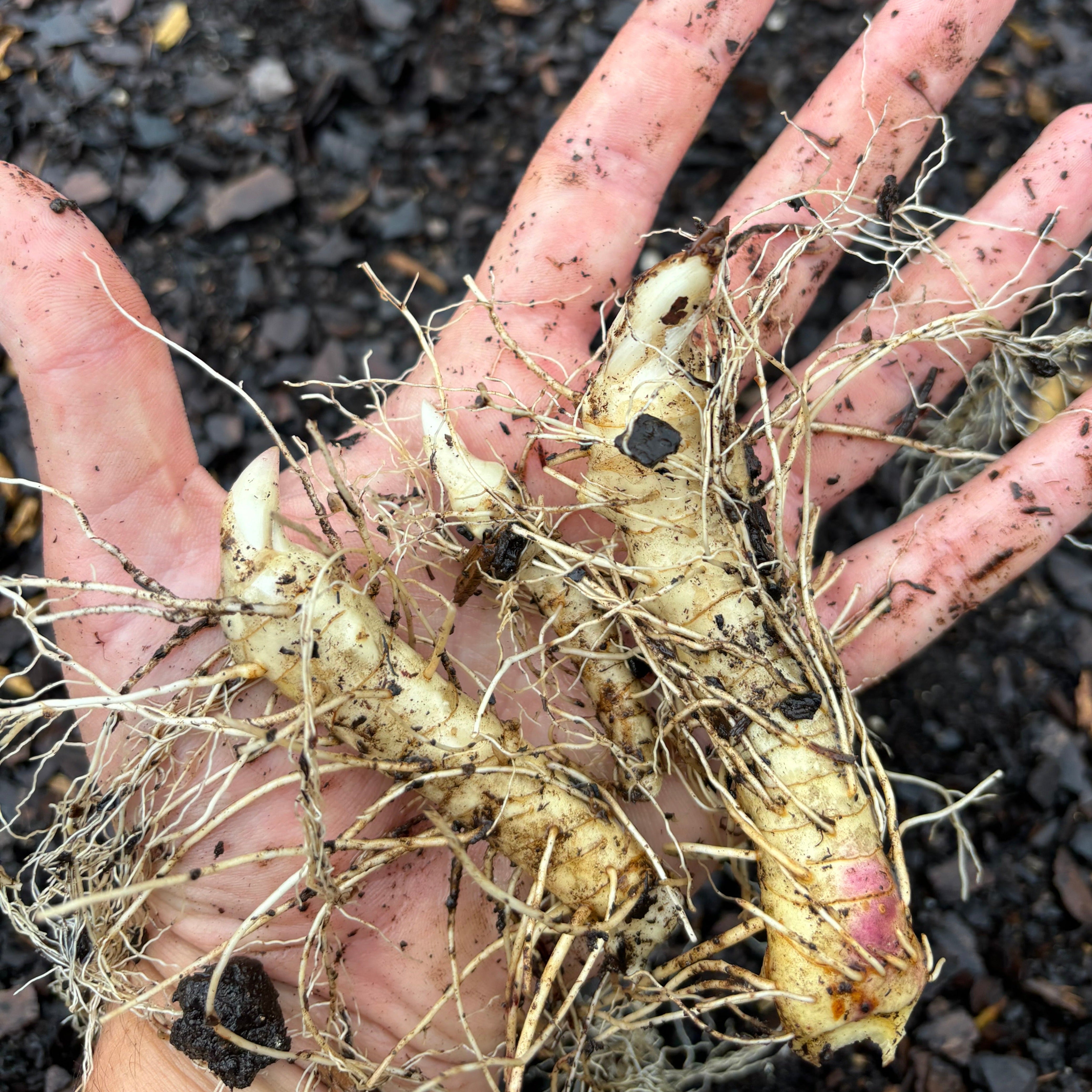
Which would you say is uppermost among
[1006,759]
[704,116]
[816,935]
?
[704,116]

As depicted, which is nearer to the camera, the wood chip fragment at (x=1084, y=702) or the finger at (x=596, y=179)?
the finger at (x=596, y=179)

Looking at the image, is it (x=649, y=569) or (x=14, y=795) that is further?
(x=14, y=795)

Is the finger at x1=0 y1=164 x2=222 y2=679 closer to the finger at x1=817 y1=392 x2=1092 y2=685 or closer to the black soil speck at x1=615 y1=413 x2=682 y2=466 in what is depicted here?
the black soil speck at x1=615 y1=413 x2=682 y2=466

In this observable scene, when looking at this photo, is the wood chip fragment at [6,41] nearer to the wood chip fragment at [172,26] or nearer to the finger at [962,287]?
the wood chip fragment at [172,26]

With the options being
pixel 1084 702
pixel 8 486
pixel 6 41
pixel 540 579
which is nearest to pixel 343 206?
pixel 6 41

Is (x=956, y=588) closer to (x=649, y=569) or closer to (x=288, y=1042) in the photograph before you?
(x=649, y=569)

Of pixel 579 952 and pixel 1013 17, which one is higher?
pixel 1013 17

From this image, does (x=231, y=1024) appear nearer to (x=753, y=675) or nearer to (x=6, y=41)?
(x=753, y=675)

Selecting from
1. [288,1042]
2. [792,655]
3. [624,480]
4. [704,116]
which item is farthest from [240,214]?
[288,1042]

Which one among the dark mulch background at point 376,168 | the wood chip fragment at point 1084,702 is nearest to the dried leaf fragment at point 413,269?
the dark mulch background at point 376,168
